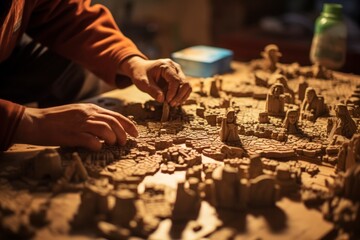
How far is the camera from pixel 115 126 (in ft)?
4.54

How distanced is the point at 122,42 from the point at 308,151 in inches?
32.2

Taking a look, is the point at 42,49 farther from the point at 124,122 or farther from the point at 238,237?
the point at 238,237

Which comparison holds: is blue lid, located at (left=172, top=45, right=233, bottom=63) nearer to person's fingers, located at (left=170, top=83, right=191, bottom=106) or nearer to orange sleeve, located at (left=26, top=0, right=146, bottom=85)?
orange sleeve, located at (left=26, top=0, right=146, bottom=85)

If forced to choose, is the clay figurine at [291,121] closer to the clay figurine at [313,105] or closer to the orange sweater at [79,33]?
the clay figurine at [313,105]

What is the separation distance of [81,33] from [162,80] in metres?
0.42

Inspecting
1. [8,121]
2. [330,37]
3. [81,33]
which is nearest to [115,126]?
[8,121]

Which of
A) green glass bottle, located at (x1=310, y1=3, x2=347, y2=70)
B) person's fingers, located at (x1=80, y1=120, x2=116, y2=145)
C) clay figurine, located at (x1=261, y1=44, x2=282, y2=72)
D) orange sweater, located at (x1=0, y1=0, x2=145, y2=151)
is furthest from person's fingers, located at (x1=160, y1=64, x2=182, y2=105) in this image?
green glass bottle, located at (x1=310, y1=3, x2=347, y2=70)

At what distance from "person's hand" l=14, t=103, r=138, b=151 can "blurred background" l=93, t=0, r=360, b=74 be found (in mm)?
1783

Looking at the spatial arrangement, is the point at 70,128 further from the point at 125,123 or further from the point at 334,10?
the point at 334,10

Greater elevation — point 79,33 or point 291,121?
point 79,33

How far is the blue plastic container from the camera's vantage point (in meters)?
2.14

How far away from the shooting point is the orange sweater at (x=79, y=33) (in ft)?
6.06

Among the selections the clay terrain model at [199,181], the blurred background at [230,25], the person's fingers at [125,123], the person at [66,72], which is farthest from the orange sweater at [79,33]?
the blurred background at [230,25]

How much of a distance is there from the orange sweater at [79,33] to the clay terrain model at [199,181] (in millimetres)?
267
